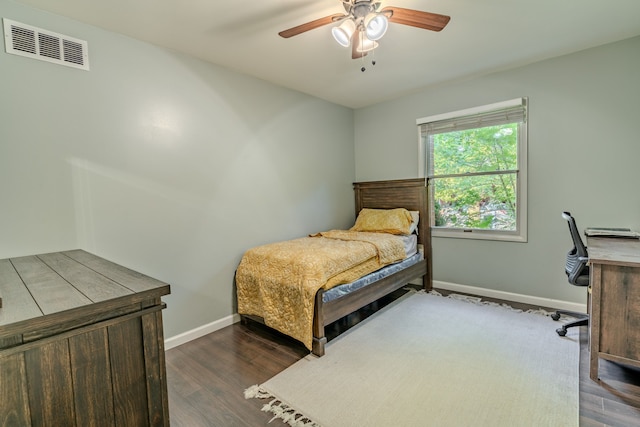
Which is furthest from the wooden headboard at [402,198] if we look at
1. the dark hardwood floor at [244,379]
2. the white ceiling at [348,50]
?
the dark hardwood floor at [244,379]

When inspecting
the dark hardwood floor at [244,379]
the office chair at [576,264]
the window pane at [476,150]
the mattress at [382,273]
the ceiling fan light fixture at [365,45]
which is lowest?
the dark hardwood floor at [244,379]

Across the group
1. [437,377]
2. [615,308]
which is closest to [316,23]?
[437,377]

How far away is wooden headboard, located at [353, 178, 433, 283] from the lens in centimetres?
370

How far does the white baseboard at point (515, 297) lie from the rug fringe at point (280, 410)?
2.63m

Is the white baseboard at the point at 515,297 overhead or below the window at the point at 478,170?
below

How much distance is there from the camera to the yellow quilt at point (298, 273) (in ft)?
7.38

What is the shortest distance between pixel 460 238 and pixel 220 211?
9.14 feet

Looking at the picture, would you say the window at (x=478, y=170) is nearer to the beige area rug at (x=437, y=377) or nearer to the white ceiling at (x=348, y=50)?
the white ceiling at (x=348, y=50)

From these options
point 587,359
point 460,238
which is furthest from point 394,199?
point 587,359

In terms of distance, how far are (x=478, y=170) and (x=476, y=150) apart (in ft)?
0.77

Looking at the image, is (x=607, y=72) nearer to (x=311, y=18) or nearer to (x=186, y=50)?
(x=311, y=18)

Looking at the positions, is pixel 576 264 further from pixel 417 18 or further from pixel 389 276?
pixel 417 18

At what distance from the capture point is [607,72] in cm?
262

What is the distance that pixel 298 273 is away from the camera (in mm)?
2309
